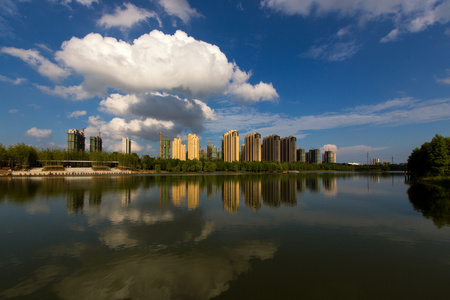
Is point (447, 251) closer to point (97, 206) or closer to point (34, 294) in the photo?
point (34, 294)

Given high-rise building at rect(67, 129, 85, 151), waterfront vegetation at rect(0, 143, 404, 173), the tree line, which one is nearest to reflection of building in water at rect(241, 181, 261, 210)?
the tree line

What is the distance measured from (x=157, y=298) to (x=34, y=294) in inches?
188

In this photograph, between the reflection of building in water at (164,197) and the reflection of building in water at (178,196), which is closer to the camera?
the reflection of building in water at (164,197)

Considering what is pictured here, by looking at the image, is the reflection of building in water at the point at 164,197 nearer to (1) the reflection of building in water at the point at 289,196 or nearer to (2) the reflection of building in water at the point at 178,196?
(2) the reflection of building in water at the point at 178,196

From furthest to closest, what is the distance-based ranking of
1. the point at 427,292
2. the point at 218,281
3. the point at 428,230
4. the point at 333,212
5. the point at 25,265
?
the point at 333,212 < the point at 428,230 < the point at 25,265 < the point at 218,281 < the point at 427,292

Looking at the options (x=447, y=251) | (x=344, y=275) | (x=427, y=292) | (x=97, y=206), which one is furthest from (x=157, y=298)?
(x=97, y=206)

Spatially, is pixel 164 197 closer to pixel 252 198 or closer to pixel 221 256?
pixel 252 198

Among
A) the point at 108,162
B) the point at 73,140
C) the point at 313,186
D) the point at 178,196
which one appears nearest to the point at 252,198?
the point at 178,196

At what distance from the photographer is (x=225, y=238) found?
→ 47.8 ft

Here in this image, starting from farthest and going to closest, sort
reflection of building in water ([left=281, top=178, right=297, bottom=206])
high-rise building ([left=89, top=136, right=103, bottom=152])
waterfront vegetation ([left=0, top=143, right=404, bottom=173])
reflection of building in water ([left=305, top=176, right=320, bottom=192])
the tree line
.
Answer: high-rise building ([left=89, top=136, right=103, bottom=152]), waterfront vegetation ([left=0, top=143, right=404, bottom=173]), the tree line, reflection of building in water ([left=305, top=176, right=320, bottom=192]), reflection of building in water ([left=281, top=178, right=297, bottom=206])

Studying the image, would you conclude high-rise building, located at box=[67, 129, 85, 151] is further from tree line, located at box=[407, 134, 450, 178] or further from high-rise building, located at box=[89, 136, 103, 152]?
tree line, located at box=[407, 134, 450, 178]

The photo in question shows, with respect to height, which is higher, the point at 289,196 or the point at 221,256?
the point at 221,256

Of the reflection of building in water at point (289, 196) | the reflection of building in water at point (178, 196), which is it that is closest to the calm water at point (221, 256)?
the reflection of building in water at point (178, 196)

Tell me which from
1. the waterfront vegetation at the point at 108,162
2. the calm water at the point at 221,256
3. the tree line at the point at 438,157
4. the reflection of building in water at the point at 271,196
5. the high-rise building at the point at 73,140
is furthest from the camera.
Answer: the high-rise building at the point at 73,140
